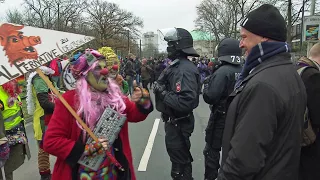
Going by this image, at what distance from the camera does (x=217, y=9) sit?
46000 millimetres

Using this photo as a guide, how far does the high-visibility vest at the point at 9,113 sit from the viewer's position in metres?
3.24

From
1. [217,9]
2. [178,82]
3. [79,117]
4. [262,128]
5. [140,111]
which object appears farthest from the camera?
[217,9]

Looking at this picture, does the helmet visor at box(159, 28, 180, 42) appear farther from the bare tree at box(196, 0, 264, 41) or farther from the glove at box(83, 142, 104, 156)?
the bare tree at box(196, 0, 264, 41)

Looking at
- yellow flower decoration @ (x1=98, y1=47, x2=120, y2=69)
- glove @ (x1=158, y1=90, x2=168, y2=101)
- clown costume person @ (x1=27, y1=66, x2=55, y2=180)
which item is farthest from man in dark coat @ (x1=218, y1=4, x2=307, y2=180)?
clown costume person @ (x1=27, y1=66, x2=55, y2=180)

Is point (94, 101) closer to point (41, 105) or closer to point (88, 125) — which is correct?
point (88, 125)

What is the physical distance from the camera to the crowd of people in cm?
162

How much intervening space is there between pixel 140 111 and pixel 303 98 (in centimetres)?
130

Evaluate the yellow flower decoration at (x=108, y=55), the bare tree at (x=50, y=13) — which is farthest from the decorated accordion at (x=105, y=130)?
the bare tree at (x=50, y=13)

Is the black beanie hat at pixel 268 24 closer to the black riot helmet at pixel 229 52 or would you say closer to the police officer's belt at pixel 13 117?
the black riot helmet at pixel 229 52

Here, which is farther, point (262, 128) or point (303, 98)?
point (303, 98)

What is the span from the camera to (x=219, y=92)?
371cm

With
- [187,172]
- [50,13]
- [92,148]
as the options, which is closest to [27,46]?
[92,148]

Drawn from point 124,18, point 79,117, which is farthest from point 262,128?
A: point 124,18

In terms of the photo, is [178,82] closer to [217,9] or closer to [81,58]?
[81,58]
